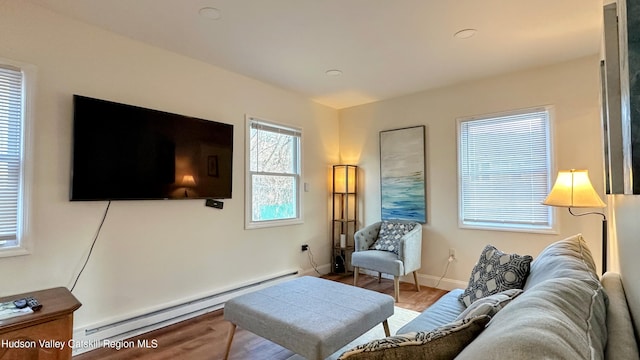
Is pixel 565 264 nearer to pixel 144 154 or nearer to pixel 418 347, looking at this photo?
pixel 418 347

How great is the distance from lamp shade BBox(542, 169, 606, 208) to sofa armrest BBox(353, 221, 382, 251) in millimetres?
2064

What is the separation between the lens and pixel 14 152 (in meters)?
2.15

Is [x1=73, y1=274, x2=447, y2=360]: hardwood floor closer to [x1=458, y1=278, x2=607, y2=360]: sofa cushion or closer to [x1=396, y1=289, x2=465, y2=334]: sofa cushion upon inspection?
[x1=396, y1=289, x2=465, y2=334]: sofa cushion

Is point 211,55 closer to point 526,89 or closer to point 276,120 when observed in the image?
point 276,120

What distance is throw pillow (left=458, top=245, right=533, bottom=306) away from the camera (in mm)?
1812

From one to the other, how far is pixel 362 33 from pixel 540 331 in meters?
2.51

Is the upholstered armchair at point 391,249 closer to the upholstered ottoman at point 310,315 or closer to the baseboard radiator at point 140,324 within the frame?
the upholstered ottoman at point 310,315

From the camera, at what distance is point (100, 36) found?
2551mm

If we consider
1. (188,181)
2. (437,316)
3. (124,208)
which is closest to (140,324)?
(124,208)

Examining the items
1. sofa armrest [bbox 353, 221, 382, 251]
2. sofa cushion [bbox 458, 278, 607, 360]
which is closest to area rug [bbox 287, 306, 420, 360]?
sofa armrest [bbox 353, 221, 382, 251]

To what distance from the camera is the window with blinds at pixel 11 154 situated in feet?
6.93

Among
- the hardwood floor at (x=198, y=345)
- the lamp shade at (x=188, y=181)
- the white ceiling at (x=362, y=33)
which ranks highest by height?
the white ceiling at (x=362, y=33)

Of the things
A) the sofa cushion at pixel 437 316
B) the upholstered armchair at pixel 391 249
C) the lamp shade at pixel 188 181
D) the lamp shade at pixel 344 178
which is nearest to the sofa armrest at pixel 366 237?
the upholstered armchair at pixel 391 249

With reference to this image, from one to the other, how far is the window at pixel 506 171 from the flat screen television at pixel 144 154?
2808 millimetres
